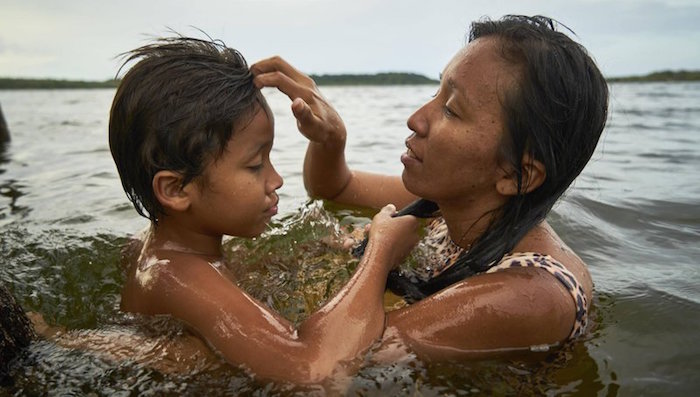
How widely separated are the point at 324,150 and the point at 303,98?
1.95 feet

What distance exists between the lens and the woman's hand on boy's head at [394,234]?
2.54 meters

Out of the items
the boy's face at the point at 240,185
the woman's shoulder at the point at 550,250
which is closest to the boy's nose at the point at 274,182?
the boy's face at the point at 240,185

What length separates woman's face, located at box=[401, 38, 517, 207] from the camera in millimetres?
2400

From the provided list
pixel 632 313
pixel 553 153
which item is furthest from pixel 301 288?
pixel 632 313

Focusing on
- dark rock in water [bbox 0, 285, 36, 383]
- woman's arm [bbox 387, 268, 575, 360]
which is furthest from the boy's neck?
woman's arm [bbox 387, 268, 575, 360]

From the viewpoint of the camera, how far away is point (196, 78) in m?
2.51

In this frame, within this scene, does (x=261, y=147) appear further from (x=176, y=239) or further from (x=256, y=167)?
(x=176, y=239)

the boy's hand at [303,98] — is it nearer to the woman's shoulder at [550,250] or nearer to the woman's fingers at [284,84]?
the woman's fingers at [284,84]

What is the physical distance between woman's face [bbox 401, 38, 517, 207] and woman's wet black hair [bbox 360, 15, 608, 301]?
5cm

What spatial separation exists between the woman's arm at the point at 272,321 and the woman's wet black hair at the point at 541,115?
546 millimetres

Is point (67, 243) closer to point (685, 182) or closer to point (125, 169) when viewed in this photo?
point (125, 169)

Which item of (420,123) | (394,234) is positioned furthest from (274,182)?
(420,123)

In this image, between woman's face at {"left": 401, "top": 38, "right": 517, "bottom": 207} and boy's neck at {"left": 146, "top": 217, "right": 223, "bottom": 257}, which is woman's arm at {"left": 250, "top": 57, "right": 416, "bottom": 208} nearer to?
woman's face at {"left": 401, "top": 38, "right": 517, "bottom": 207}

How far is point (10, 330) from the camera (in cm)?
219
